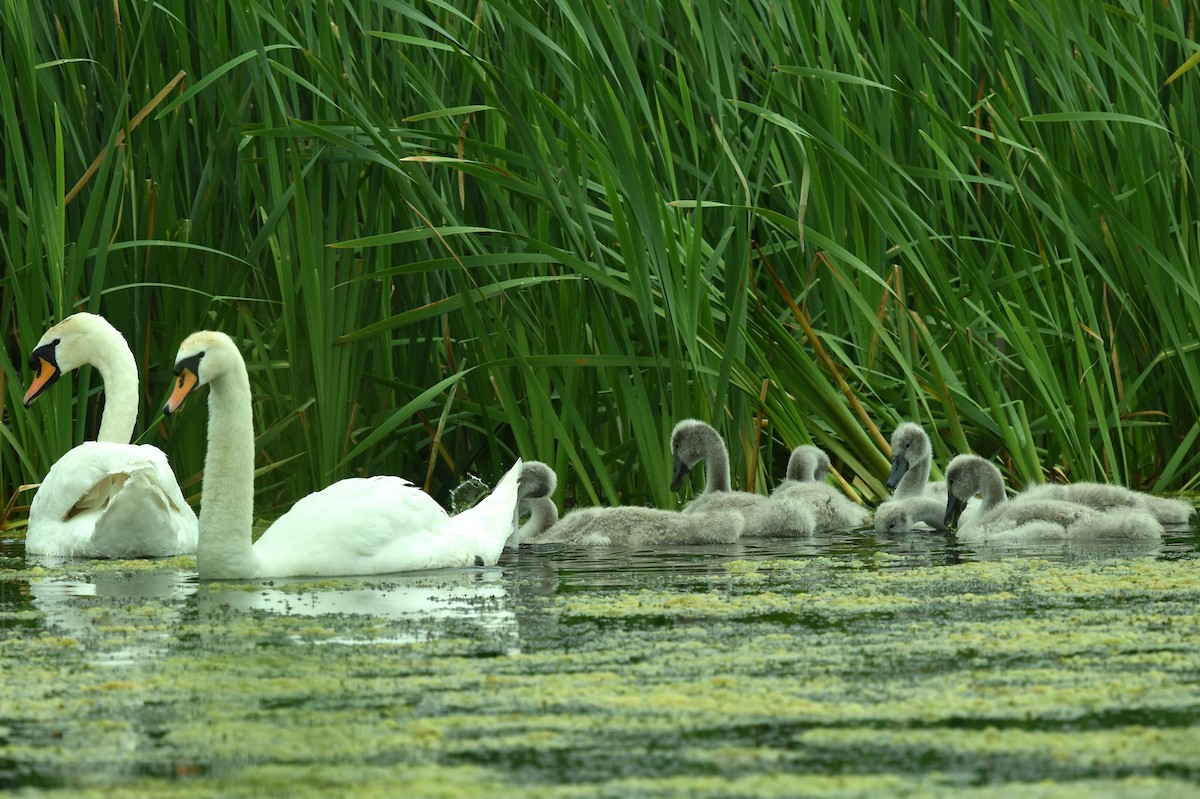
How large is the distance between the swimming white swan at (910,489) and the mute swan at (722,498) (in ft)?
1.12

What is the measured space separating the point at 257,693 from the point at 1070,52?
20.3 feet

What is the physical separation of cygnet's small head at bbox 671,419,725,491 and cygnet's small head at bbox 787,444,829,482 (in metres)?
0.40

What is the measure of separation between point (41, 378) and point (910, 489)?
3.73m

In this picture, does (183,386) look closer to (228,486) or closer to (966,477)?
(228,486)

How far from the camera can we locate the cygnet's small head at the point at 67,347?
26.4 feet

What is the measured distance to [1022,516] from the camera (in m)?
7.60

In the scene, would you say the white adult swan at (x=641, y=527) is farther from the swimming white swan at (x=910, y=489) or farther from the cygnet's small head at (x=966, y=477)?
the cygnet's small head at (x=966, y=477)

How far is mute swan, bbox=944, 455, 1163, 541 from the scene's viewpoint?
24.1ft

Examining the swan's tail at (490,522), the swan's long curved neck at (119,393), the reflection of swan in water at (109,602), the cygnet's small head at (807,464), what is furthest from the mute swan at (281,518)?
the cygnet's small head at (807,464)

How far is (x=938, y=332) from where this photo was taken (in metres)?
9.38

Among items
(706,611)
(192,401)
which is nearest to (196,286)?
(192,401)

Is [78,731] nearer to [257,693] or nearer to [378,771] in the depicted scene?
[257,693]

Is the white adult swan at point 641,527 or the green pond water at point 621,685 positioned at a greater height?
the white adult swan at point 641,527

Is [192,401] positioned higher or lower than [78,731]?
higher
